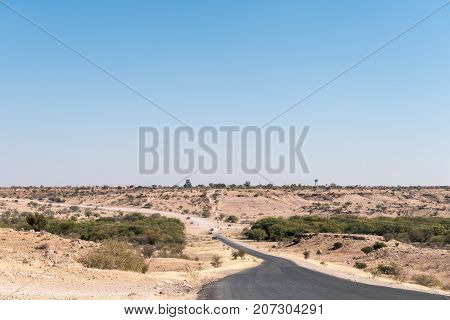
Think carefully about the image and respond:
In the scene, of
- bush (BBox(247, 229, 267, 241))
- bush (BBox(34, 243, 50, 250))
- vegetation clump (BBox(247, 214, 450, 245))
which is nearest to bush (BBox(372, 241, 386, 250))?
vegetation clump (BBox(247, 214, 450, 245))

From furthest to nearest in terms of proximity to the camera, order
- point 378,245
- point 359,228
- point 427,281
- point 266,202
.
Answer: point 266,202, point 359,228, point 378,245, point 427,281

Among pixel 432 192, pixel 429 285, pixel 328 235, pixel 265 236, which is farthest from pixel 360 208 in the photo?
pixel 429 285

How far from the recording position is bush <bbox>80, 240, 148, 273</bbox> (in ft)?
110

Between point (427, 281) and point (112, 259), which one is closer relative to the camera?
point (112, 259)

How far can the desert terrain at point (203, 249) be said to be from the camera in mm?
26062

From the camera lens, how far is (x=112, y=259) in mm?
33781

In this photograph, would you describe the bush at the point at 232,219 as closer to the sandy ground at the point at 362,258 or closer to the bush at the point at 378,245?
the sandy ground at the point at 362,258

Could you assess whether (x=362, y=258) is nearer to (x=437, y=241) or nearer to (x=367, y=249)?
(x=367, y=249)

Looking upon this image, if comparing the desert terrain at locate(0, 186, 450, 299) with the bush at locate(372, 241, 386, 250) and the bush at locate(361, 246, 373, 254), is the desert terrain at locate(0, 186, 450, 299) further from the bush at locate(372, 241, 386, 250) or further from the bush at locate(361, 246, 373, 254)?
the bush at locate(372, 241, 386, 250)

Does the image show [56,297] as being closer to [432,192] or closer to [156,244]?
[156,244]

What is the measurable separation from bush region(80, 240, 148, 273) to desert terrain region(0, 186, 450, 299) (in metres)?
0.79

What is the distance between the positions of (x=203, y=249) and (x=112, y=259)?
1210 inches

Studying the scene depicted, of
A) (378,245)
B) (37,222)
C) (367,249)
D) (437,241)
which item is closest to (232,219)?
(437,241)
